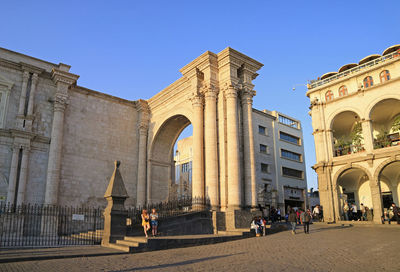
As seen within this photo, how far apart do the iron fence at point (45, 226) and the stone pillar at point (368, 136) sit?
846 inches

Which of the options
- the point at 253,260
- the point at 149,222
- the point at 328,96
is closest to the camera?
the point at 253,260

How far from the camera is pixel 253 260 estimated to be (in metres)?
8.70

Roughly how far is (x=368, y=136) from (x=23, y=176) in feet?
83.8

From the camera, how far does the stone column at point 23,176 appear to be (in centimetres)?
1808

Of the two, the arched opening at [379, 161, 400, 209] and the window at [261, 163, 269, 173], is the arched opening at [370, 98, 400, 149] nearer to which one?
the arched opening at [379, 161, 400, 209]

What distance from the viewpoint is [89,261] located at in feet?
30.0

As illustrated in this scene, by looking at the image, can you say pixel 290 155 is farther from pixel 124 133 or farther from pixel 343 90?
pixel 124 133

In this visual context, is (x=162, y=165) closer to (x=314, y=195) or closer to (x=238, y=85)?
(x=238, y=85)

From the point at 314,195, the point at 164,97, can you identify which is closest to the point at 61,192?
the point at 164,97

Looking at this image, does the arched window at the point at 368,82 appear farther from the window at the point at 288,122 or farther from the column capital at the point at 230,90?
the window at the point at 288,122

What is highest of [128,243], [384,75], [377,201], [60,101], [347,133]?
[384,75]

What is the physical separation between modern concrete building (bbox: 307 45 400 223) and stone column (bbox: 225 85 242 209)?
14.2 m

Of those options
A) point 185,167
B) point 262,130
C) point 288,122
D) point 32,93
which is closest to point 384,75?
point 262,130

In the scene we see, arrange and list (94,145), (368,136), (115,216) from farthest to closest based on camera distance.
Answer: (368,136), (94,145), (115,216)
